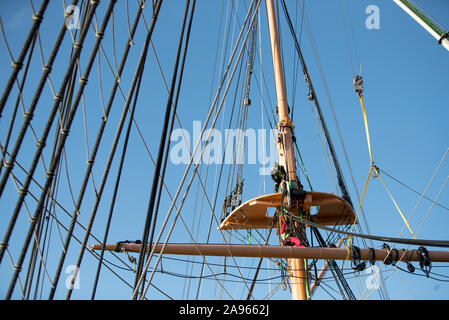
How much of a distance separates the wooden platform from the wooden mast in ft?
2.14

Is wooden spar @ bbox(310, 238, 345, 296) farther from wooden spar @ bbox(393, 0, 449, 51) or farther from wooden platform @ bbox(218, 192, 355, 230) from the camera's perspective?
wooden spar @ bbox(393, 0, 449, 51)

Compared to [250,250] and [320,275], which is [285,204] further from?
[320,275]

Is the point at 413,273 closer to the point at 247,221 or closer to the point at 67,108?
the point at 247,221

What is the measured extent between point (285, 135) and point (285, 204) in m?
2.50

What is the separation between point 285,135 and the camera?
1126 cm

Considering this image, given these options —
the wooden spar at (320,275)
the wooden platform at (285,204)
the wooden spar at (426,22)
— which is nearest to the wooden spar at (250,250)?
the wooden spar at (320,275)

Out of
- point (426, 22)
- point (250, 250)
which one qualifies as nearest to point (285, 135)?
point (250, 250)

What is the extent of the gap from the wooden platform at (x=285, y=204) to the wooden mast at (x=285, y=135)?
0.65m

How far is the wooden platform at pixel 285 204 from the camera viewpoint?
32.2ft

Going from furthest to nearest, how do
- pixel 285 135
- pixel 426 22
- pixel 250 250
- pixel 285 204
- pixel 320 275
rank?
1. pixel 285 135
2. pixel 320 275
3. pixel 285 204
4. pixel 250 250
5. pixel 426 22

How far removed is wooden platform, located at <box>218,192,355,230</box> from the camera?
982 cm
